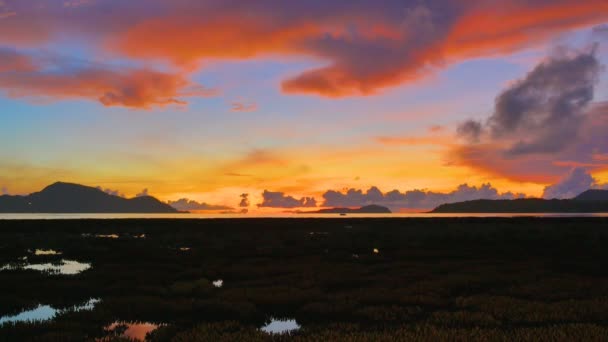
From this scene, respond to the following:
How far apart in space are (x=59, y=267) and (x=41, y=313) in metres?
15.5

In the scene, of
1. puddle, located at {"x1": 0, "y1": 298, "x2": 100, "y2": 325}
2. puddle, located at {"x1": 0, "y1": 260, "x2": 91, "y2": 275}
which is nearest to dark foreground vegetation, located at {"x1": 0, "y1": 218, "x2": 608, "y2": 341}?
puddle, located at {"x1": 0, "y1": 298, "x2": 100, "y2": 325}

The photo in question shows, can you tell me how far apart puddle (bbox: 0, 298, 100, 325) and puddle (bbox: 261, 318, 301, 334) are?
6.80 m

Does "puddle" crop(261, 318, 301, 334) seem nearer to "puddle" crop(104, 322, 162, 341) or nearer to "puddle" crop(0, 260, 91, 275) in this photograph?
"puddle" crop(104, 322, 162, 341)

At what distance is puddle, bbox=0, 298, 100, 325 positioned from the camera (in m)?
15.8

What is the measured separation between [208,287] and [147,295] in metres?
2.88

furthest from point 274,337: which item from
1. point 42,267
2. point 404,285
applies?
point 42,267

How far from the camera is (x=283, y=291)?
20.8 m

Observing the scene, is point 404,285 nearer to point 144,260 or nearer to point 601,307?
point 601,307

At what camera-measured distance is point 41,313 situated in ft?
55.9

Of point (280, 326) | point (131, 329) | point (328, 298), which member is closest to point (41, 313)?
point (131, 329)

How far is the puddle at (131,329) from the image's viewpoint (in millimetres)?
13750

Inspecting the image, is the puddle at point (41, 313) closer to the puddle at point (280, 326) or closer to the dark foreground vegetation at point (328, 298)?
the dark foreground vegetation at point (328, 298)

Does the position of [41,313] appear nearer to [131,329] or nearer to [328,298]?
[131,329]

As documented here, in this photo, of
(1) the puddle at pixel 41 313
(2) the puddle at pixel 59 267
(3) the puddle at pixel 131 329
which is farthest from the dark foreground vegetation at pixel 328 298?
(2) the puddle at pixel 59 267
